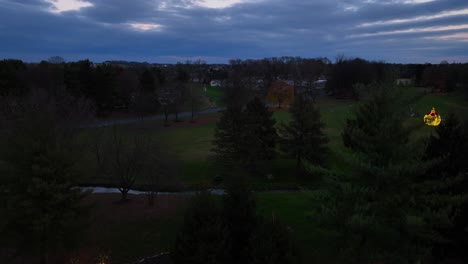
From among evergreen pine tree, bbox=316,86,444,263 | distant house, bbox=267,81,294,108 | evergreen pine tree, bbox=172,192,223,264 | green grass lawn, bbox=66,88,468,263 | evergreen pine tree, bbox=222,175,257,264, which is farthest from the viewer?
distant house, bbox=267,81,294,108

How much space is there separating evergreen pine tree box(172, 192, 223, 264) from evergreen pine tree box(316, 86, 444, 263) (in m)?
3.52

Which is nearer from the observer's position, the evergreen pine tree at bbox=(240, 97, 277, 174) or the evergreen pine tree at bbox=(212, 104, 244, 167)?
the evergreen pine tree at bbox=(240, 97, 277, 174)

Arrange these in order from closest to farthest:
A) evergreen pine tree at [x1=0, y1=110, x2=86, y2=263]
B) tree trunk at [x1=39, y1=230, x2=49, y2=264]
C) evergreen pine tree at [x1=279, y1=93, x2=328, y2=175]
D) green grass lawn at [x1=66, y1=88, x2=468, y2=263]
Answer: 1. evergreen pine tree at [x1=0, y1=110, x2=86, y2=263]
2. tree trunk at [x1=39, y1=230, x2=49, y2=264]
3. green grass lawn at [x1=66, y1=88, x2=468, y2=263]
4. evergreen pine tree at [x1=279, y1=93, x2=328, y2=175]

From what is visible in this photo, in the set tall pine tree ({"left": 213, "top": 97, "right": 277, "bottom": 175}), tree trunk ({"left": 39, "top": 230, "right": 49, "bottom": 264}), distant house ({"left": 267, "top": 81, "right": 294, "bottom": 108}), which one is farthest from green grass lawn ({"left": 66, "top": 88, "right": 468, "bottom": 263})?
distant house ({"left": 267, "top": 81, "right": 294, "bottom": 108})

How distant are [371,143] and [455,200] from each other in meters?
3.02

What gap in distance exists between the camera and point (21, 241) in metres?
15.6

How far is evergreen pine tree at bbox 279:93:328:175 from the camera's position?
29312mm

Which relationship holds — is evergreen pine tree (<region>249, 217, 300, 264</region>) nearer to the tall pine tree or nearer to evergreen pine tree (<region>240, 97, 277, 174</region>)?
the tall pine tree

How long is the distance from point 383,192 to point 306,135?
18538mm

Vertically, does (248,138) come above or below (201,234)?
above

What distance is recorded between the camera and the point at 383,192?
1125 cm

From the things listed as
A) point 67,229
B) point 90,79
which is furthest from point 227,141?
point 90,79

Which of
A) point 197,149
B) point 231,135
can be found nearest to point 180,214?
point 231,135

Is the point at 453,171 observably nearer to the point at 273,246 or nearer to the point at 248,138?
the point at 273,246
